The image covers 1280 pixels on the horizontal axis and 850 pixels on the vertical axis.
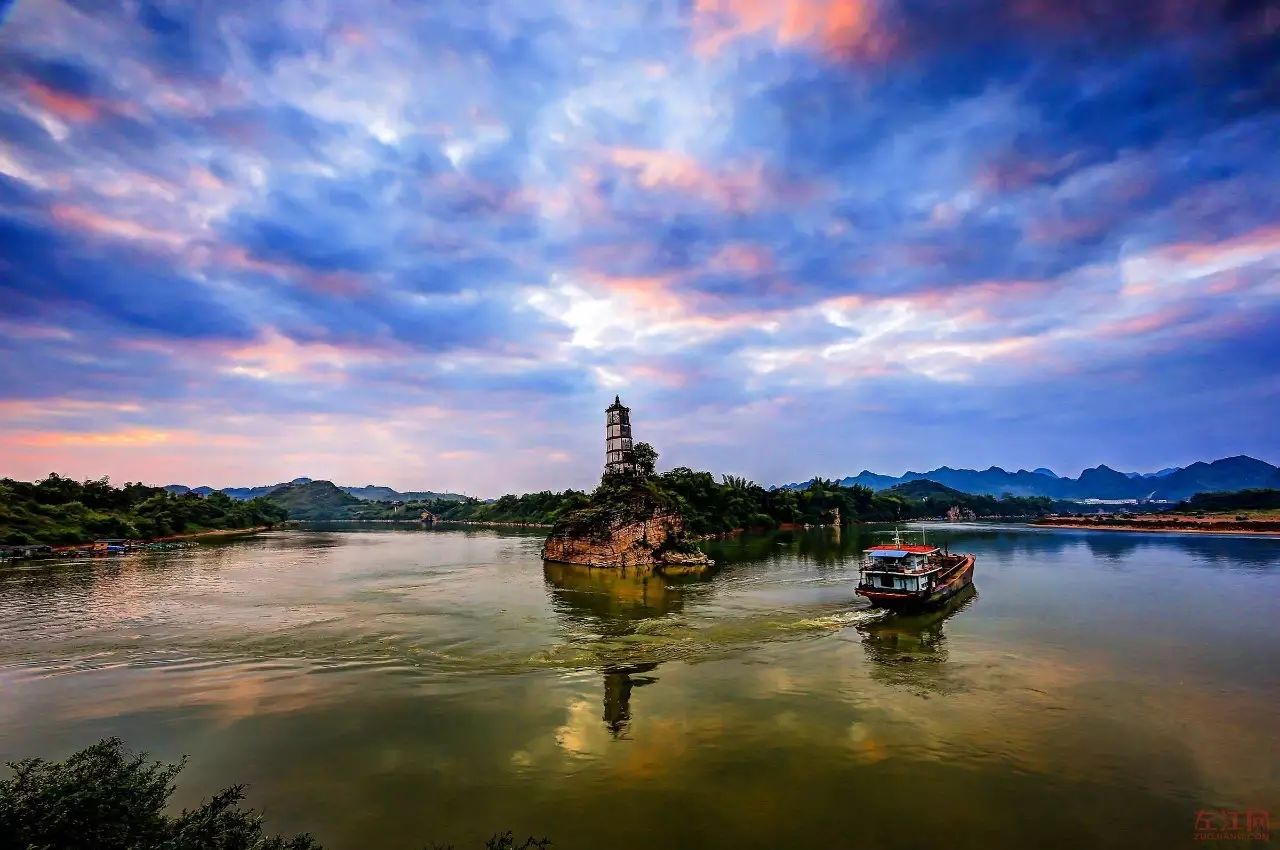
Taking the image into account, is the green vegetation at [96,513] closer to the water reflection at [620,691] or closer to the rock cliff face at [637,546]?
the rock cliff face at [637,546]

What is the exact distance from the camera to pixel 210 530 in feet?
436

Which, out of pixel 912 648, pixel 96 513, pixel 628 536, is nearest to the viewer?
pixel 912 648

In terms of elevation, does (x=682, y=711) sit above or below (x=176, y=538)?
below

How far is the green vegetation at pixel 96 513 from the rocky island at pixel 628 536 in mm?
78446

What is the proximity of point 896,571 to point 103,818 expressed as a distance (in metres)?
41.7

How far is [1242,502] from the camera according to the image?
523ft

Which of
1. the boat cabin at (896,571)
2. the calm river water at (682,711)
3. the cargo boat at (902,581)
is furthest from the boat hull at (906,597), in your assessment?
the calm river water at (682,711)

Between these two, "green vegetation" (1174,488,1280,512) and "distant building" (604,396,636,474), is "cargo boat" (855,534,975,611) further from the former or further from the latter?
"green vegetation" (1174,488,1280,512)

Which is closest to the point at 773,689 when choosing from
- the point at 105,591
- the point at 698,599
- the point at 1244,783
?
the point at 1244,783

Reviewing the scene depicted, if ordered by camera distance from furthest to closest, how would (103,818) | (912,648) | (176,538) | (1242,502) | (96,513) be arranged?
1. (1242,502)
2. (176,538)
3. (96,513)
4. (912,648)
5. (103,818)

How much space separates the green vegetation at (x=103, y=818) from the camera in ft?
32.7

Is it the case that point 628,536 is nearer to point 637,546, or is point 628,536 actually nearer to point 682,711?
point 637,546

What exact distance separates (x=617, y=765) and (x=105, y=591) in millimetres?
58482

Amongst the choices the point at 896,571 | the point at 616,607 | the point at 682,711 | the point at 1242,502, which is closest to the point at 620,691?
the point at 682,711
